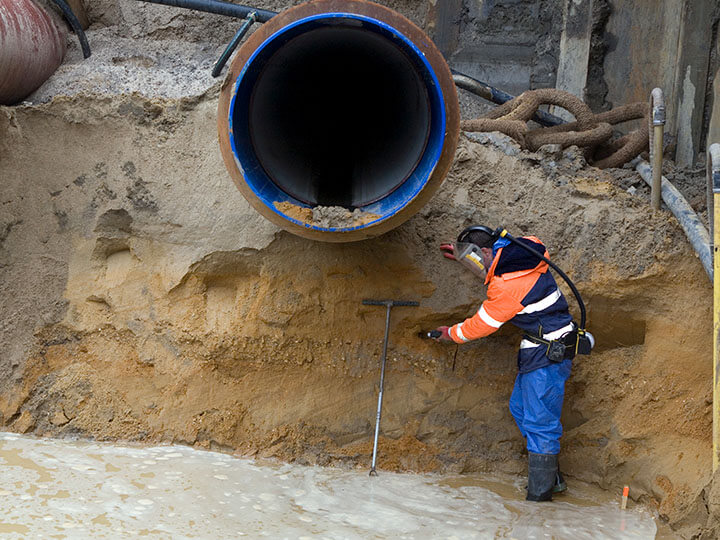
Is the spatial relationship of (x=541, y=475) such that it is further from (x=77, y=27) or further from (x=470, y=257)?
(x=77, y=27)

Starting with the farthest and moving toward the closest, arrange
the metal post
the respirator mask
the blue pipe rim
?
the respirator mask
the metal post
the blue pipe rim

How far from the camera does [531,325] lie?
3.63 m

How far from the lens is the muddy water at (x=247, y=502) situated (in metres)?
2.88

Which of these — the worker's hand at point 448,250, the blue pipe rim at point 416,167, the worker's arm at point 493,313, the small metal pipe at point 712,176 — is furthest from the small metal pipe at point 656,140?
the blue pipe rim at point 416,167

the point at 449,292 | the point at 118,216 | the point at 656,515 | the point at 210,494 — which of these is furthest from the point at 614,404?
the point at 118,216

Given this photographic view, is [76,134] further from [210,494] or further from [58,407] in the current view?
[210,494]

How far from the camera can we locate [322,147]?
12.7 ft

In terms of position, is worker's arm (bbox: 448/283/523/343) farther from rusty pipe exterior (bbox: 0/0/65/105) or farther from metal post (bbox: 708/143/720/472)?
rusty pipe exterior (bbox: 0/0/65/105)

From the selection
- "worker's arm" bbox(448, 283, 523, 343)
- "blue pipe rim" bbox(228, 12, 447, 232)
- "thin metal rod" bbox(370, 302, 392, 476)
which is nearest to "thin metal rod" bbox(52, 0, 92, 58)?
"blue pipe rim" bbox(228, 12, 447, 232)

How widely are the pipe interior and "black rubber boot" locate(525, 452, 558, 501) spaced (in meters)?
1.48

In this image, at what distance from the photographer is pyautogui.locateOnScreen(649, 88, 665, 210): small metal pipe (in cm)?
362

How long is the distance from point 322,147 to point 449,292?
0.97 meters

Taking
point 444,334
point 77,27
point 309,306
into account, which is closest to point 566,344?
point 444,334

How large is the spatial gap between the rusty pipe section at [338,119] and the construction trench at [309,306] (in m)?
0.03
